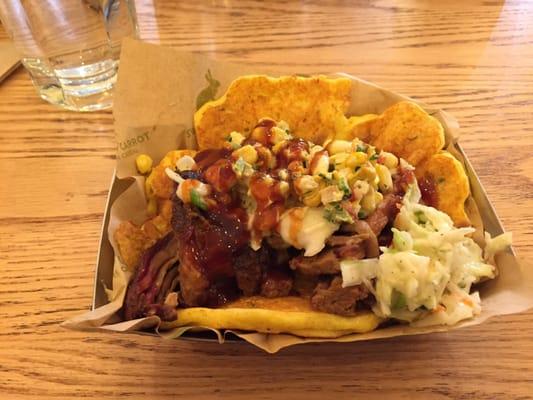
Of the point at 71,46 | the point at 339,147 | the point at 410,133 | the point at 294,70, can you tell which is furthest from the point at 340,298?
the point at 71,46

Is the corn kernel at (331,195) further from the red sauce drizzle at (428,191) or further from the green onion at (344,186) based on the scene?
the red sauce drizzle at (428,191)

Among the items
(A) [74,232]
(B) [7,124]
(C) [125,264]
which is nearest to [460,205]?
(C) [125,264]

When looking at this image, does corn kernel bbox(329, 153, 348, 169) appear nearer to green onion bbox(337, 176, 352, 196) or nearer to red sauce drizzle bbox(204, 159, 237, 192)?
green onion bbox(337, 176, 352, 196)

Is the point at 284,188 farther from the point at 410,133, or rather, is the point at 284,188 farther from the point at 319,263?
the point at 410,133

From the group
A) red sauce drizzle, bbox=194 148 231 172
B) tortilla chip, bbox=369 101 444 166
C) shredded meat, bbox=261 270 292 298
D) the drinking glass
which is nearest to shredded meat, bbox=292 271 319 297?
shredded meat, bbox=261 270 292 298

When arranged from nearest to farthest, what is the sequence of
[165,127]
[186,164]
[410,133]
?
[186,164] < [410,133] < [165,127]

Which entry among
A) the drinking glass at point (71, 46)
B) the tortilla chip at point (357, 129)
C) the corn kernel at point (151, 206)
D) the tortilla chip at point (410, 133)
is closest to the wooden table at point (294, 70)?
the drinking glass at point (71, 46)
